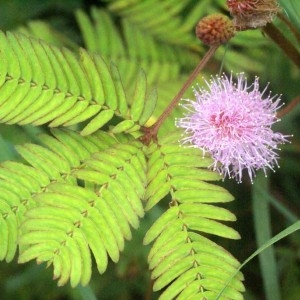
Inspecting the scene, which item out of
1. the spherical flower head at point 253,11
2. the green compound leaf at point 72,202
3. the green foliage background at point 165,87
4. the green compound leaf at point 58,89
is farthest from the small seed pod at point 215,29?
the green foliage background at point 165,87

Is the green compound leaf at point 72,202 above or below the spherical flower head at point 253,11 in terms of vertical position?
below

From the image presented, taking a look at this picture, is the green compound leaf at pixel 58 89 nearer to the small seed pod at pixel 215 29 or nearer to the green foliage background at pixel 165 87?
the small seed pod at pixel 215 29

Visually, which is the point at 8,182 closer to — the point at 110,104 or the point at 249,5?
the point at 110,104

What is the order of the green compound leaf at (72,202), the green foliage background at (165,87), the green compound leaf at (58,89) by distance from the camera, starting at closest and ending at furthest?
the green compound leaf at (72,202)
the green compound leaf at (58,89)
the green foliage background at (165,87)

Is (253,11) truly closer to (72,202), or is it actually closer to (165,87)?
(72,202)

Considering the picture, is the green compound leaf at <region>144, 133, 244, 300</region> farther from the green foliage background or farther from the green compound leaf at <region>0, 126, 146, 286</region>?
the green foliage background

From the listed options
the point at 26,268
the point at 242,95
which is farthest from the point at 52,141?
the point at 26,268

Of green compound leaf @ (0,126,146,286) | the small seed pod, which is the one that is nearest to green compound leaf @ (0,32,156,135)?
green compound leaf @ (0,126,146,286)
